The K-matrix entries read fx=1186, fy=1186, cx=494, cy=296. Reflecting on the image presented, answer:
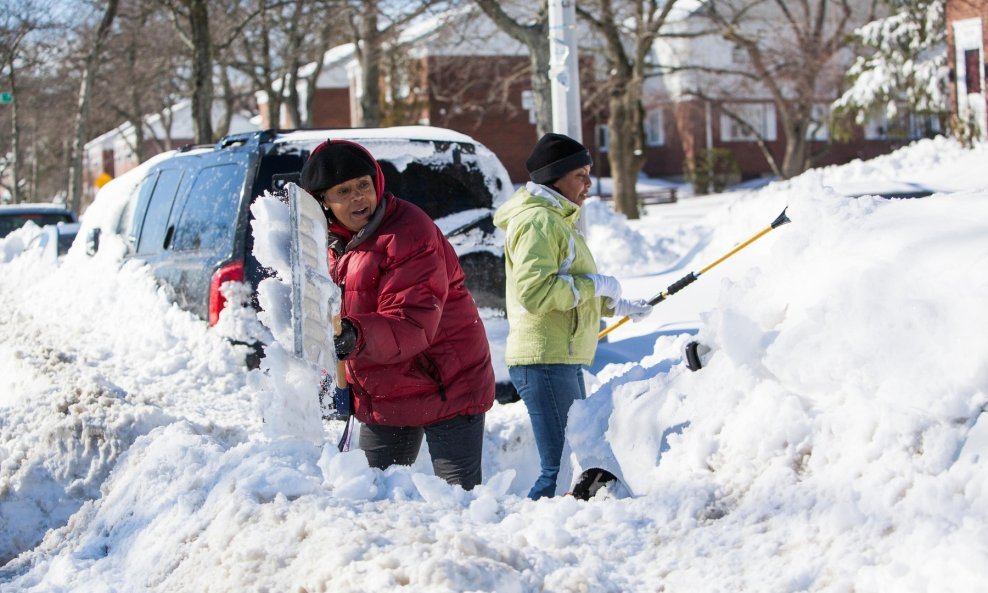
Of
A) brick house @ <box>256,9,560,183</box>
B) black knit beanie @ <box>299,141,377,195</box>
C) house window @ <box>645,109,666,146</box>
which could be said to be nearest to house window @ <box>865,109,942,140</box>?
house window @ <box>645,109,666,146</box>

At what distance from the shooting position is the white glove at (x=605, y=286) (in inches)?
190

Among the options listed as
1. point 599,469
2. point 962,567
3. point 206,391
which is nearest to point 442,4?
point 206,391

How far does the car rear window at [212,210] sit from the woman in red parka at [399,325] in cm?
302

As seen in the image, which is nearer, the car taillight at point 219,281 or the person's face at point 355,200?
the person's face at point 355,200

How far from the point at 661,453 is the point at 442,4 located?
59.7ft

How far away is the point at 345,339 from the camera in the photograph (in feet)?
11.9

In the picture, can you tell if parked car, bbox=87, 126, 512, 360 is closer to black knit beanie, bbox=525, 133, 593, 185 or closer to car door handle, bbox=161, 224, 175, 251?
car door handle, bbox=161, 224, 175, 251

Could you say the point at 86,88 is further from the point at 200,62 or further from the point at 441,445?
the point at 441,445

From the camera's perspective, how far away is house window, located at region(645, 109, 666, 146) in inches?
1989

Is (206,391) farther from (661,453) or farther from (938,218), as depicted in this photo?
(938,218)

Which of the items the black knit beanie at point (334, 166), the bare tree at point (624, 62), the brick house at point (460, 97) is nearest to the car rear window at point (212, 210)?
the black knit beanie at point (334, 166)

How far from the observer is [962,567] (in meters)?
2.66

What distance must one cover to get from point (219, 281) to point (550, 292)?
2903 mm

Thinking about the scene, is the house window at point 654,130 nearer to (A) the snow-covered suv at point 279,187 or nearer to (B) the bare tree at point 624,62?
(B) the bare tree at point 624,62
